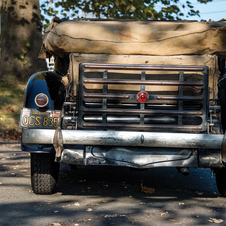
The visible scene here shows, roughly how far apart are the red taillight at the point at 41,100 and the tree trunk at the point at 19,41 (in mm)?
7993

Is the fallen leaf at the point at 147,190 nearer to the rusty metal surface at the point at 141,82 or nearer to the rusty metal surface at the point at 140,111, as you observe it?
the rusty metal surface at the point at 140,111

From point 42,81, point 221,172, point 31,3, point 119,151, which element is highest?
point 31,3

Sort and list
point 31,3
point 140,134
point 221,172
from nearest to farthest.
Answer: point 140,134 → point 221,172 → point 31,3

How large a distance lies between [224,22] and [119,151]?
225cm

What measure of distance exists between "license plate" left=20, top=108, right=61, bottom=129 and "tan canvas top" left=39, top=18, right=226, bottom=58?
0.90 m

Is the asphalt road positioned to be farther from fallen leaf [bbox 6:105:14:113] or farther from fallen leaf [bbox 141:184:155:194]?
fallen leaf [bbox 6:105:14:113]

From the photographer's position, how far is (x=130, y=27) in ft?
14.1

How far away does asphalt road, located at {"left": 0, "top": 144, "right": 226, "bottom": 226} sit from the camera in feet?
11.0

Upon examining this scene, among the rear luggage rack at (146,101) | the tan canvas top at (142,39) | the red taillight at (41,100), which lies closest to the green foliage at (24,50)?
the tan canvas top at (142,39)

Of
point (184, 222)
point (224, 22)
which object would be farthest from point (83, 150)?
point (224, 22)

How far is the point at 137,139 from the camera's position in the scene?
3.54 m

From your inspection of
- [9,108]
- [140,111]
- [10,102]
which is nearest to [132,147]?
[140,111]

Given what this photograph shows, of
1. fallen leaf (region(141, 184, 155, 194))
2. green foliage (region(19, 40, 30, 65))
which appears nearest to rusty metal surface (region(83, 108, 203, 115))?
fallen leaf (region(141, 184, 155, 194))

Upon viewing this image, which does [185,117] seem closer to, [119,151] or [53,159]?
[119,151]
